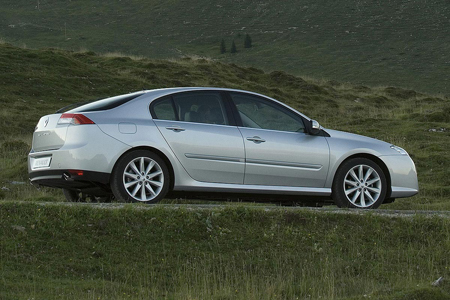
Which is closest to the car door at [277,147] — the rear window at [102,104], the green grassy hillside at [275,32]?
the rear window at [102,104]

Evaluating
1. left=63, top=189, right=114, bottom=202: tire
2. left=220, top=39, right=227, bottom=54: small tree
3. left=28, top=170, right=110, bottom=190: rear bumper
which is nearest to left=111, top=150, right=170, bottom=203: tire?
left=28, top=170, right=110, bottom=190: rear bumper

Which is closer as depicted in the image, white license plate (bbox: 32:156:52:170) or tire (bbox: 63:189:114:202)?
white license plate (bbox: 32:156:52:170)

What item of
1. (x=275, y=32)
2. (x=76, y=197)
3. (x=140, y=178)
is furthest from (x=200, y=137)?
(x=275, y=32)

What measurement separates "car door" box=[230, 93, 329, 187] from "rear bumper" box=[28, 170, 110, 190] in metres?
1.88

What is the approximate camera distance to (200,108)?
10.0m

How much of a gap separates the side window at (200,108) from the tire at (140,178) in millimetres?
735

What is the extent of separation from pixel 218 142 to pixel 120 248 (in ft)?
7.33

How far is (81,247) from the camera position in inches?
315

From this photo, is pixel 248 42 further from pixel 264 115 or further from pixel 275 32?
pixel 264 115

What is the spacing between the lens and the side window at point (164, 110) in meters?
9.76

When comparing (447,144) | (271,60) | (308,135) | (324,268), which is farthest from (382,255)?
(271,60)

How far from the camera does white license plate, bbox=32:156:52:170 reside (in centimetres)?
952

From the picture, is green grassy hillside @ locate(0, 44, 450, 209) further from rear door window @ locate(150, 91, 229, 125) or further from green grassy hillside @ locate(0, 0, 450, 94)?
green grassy hillside @ locate(0, 0, 450, 94)

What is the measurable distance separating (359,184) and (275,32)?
113903mm
